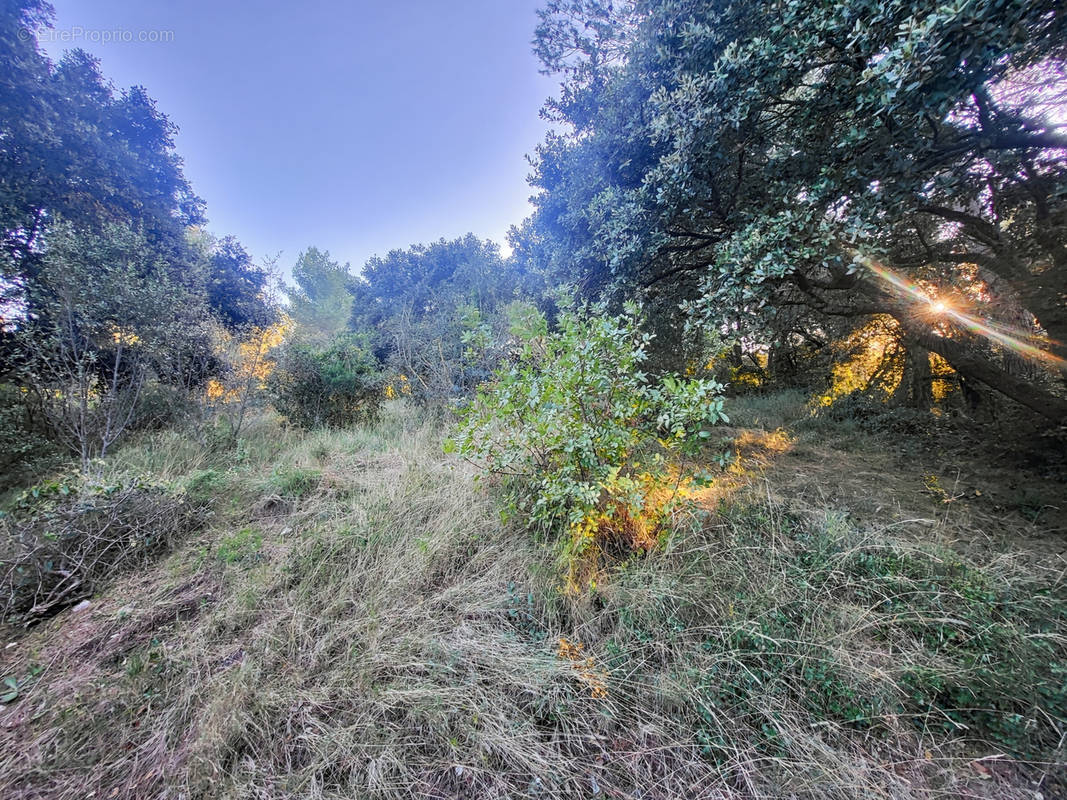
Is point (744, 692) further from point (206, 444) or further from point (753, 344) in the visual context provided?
point (206, 444)

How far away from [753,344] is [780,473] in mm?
1639

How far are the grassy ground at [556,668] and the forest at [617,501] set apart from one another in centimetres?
2

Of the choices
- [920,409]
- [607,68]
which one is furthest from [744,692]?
[920,409]

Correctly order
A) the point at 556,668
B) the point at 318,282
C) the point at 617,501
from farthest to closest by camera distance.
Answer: the point at 318,282 → the point at 617,501 → the point at 556,668

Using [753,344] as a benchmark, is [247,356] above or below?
above

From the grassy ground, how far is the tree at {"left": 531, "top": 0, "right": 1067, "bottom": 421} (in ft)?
7.58

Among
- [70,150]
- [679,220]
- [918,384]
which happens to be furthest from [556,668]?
[70,150]

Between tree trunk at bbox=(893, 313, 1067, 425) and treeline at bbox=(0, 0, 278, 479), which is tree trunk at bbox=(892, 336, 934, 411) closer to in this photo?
tree trunk at bbox=(893, 313, 1067, 425)

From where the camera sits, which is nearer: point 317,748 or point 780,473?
point 317,748

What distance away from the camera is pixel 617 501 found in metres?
2.55

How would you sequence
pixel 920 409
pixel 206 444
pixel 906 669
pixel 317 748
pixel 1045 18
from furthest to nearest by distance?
pixel 920 409
pixel 206 444
pixel 1045 18
pixel 906 669
pixel 317 748

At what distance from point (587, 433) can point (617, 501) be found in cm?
65

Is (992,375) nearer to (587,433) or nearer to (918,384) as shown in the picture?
(918,384)

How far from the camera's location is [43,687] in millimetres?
1646
